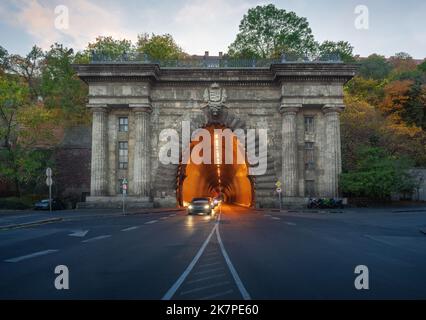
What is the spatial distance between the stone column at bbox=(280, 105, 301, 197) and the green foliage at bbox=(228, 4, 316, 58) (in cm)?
2611

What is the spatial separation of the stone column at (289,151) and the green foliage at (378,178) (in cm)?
511

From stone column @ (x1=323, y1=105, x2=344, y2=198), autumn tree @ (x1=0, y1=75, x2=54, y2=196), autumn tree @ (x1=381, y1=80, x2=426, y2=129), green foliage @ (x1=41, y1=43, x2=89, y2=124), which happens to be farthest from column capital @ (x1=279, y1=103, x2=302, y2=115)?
green foliage @ (x1=41, y1=43, x2=89, y2=124)

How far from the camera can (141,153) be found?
44438mm

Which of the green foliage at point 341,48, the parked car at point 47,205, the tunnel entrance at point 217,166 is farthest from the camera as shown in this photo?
the green foliage at point 341,48

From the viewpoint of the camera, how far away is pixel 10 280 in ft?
27.7

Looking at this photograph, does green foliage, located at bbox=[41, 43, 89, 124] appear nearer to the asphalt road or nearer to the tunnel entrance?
the tunnel entrance

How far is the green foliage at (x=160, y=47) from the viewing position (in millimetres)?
72438

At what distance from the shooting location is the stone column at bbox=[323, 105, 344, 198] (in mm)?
44000

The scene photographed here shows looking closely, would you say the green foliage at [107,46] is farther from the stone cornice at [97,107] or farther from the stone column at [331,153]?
the stone column at [331,153]

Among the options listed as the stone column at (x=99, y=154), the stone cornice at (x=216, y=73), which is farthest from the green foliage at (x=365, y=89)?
the stone column at (x=99, y=154)

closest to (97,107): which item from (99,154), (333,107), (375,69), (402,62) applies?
(99,154)
